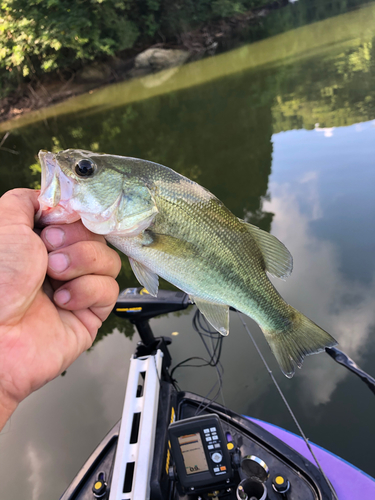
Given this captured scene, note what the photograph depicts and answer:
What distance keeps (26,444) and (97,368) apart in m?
1.33

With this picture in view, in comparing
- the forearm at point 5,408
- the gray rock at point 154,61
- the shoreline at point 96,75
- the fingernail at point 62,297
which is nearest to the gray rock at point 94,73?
the shoreline at point 96,75

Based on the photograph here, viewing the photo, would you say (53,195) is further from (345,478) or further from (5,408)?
(345,478)

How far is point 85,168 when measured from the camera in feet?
5.37

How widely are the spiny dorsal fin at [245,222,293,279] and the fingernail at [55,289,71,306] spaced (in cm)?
106

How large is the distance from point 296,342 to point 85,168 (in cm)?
146

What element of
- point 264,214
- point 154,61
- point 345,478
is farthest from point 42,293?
point 154,61

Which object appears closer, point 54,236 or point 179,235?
point 54,236

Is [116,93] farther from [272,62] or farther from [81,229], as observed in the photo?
[81,229]

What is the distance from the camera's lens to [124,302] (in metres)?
3.52

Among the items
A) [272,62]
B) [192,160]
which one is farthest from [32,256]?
[272,62]

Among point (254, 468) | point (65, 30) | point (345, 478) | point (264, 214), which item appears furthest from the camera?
point (65, 30)

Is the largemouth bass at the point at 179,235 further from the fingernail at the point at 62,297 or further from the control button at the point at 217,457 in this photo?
the control button at the point at 217,457

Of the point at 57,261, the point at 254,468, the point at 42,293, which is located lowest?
the point at 254,468

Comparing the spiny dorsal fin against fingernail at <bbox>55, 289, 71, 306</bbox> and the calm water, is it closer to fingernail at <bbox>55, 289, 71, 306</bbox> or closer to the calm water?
fingernail at <bbox>55, 289, 71, 306</bbox>
